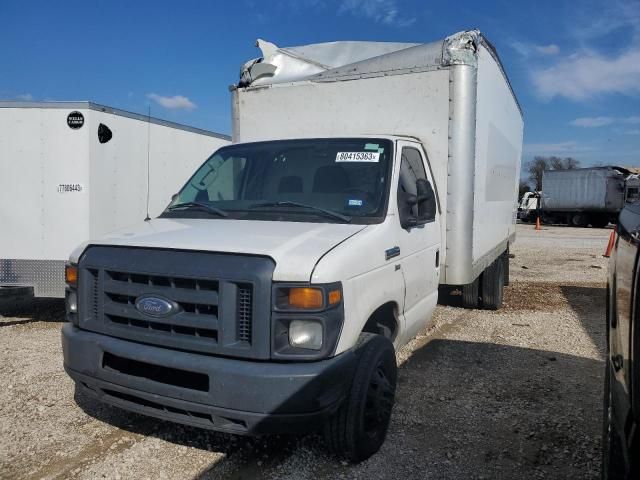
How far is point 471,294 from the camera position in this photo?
7.84m

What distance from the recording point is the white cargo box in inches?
→ 194

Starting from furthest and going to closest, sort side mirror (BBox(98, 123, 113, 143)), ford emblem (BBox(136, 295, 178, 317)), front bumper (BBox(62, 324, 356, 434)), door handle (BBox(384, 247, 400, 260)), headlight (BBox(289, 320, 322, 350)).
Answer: side mirror (BBox(98, 123, 113, 143)), door handle (BBox(384, 247, 400, 260)), ford emblem (BBox(136, 295, 178, 317)), headlight (BBox(289, 320, 322, 350)), front bumper (BBox(62, 324, 356, 434))

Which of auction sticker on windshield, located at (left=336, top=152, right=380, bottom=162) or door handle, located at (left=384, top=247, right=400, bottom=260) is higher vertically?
auction sticker on windshield, located at (left=336, top=152, right=380, bottom=162)

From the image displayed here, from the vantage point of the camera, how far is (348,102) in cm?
536

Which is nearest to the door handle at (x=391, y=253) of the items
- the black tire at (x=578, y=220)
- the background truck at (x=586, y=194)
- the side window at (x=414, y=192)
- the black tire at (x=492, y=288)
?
the side window at (x=414, y=192)

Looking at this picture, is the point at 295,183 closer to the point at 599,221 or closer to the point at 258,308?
the point at 258,308

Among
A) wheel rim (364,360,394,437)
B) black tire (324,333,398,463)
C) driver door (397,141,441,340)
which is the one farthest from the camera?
driver door (397,141,441,340)

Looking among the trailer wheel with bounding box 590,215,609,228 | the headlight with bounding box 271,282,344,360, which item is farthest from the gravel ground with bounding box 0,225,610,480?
the trailer wheel with bounding box 590,215,609,228

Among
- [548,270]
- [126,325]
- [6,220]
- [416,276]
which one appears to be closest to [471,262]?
[416,276]

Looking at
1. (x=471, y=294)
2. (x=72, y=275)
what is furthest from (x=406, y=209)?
(x=471, y=294)

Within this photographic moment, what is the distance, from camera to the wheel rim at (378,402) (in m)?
3.32

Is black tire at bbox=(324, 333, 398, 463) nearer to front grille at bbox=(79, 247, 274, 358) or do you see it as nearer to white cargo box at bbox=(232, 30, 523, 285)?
front grille at bbox=(79, 247, 274, 358)

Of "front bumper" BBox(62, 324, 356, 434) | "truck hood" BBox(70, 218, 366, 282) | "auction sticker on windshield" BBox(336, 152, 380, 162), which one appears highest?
"auction sticker on windshield" BBox(336, 152, 380, 162)

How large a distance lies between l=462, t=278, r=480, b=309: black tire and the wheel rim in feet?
15.0
